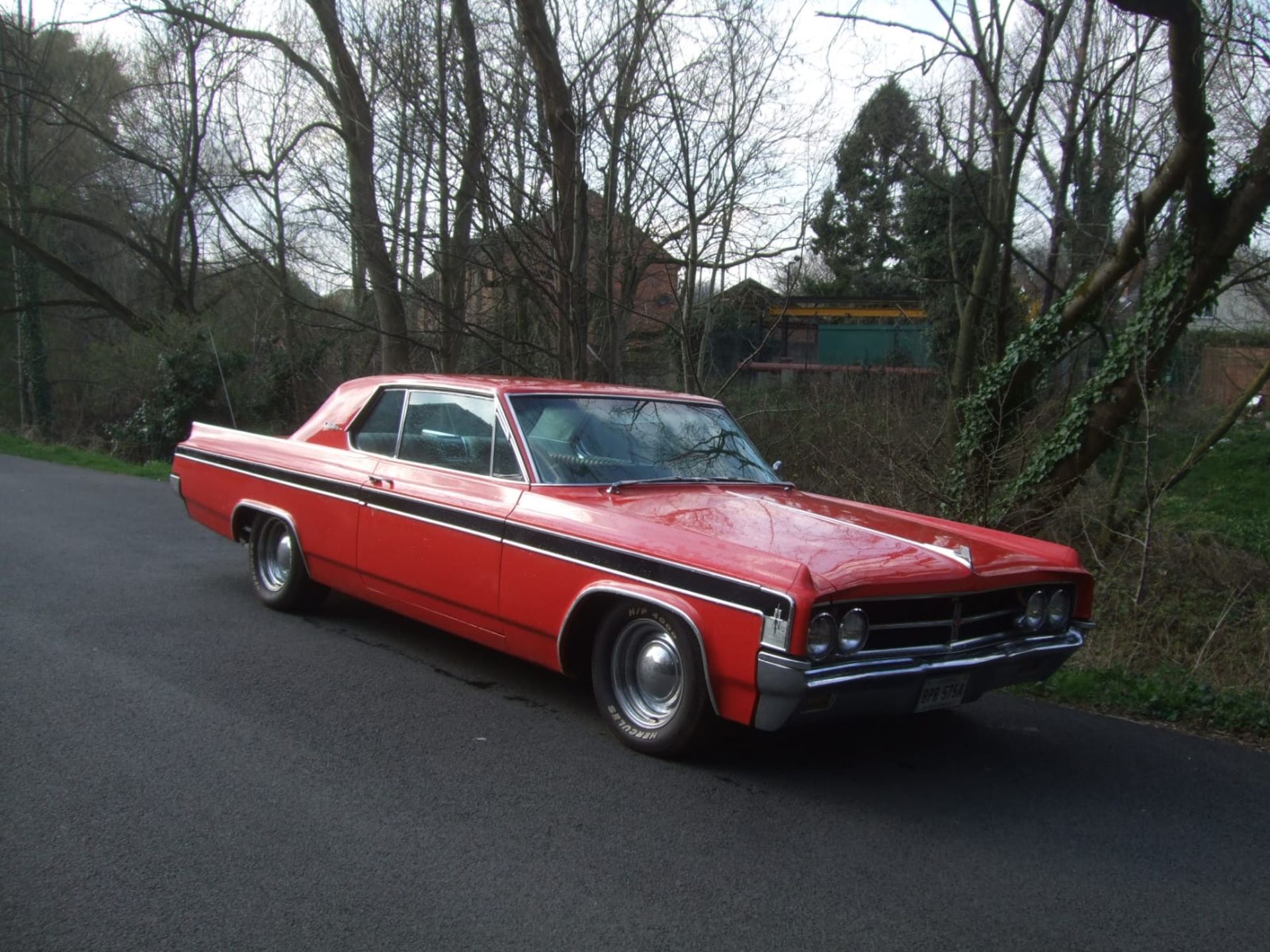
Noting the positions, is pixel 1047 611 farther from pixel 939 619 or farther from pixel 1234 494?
pixel 1234 494

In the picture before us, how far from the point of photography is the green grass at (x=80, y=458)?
15.9m

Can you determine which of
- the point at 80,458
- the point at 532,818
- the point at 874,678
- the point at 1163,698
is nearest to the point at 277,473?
the point at 532,818

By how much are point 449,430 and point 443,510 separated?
59 centimetres

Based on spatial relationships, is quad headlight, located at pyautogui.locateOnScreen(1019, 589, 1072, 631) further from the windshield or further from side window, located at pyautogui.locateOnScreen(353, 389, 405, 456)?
side window, located at pyautogui.locateOnScreen(353, 389, 405, 456)

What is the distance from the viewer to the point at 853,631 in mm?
4113

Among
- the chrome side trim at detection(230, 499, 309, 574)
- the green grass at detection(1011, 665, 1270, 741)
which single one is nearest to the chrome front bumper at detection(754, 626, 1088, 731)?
the green grass at detection(1011, 665, 1270, 741)

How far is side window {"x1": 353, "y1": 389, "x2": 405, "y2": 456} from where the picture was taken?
20.6 feet

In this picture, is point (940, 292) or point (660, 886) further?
point (940, 292)

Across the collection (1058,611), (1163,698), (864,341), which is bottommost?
(1163,698)

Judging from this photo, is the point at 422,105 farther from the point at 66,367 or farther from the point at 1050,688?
the point at 66,367

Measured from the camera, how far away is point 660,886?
3.41 metres

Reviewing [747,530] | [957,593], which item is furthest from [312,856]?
[957,593]

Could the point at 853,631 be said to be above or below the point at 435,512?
below

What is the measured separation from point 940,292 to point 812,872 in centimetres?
1931
